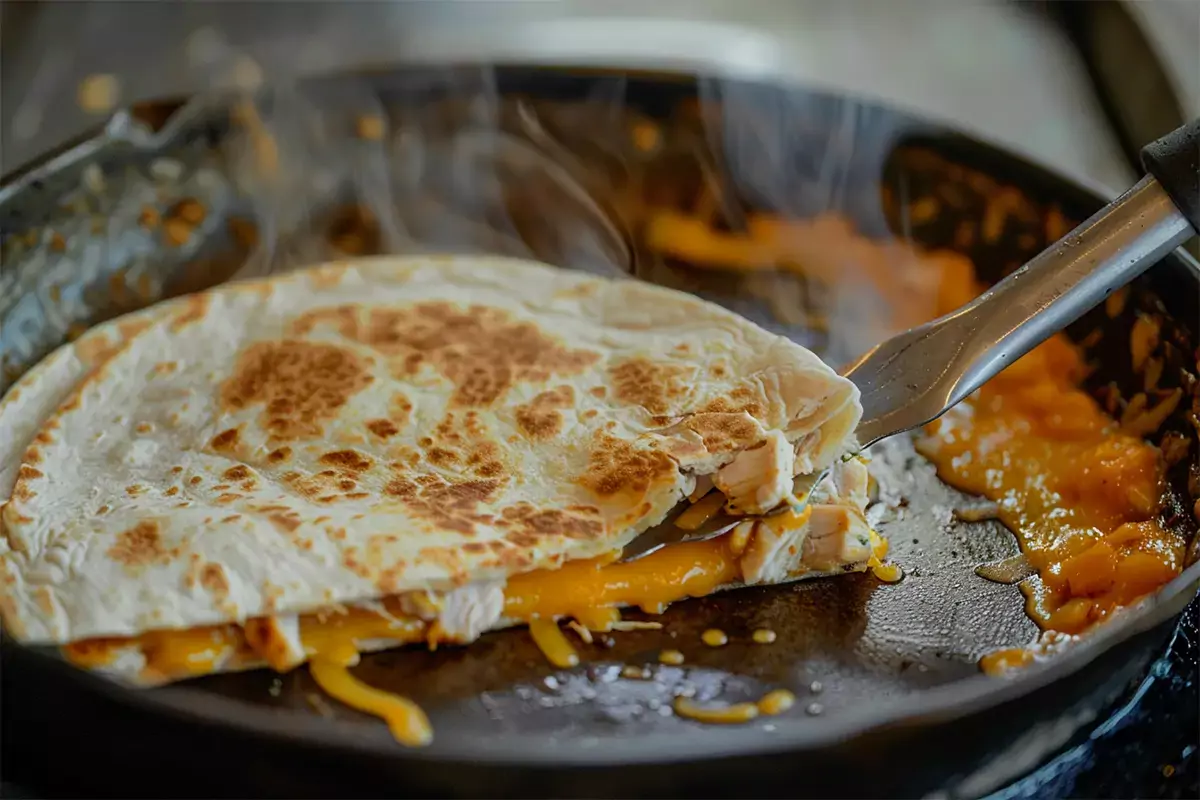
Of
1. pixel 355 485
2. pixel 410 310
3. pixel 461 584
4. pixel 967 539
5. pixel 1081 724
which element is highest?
pixel 410 310

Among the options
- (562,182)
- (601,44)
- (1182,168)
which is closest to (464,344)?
(562,182)

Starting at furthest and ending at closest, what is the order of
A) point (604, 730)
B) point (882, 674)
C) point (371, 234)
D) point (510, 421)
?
1. point (371, 234)
2. point (510, 421)
3. point (882, 674)
4. point (604, 730)

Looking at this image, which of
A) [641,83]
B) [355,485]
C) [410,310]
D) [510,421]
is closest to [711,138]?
[641,83]

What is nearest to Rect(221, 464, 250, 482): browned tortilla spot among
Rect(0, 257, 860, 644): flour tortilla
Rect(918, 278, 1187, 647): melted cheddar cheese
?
Rect(0, 257, 860, 644): flour tortilla

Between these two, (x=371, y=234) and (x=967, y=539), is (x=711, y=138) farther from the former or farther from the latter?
(x=967, y=539)

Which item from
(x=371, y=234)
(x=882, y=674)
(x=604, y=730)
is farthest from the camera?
(x=371, y=234)

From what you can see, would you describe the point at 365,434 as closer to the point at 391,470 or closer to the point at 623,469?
the point at 391,470

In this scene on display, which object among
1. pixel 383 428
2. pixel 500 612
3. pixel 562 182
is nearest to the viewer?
pixel 500 612
